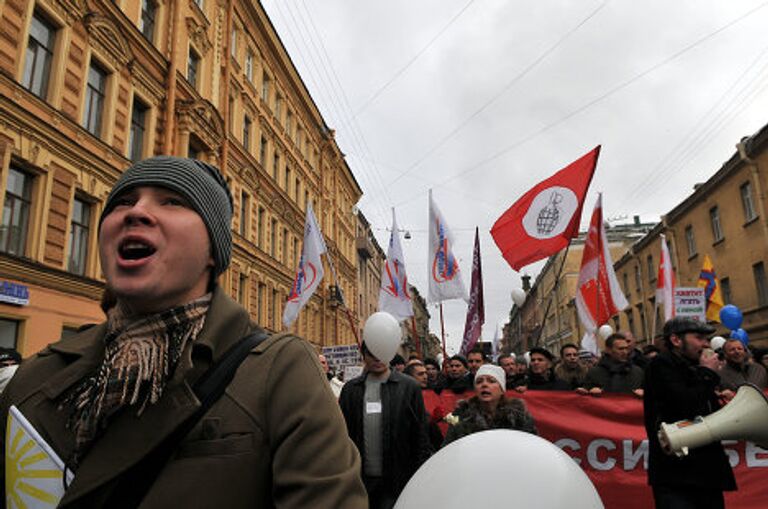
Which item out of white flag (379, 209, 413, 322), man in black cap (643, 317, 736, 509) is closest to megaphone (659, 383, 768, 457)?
man in black cap (643, 317, 736, 509)

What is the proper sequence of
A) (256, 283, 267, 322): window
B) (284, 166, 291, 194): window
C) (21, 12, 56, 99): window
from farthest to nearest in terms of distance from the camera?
(284, 166, 291, 194): window < (256, 283, 267, 322): window < (21, 12, 56, 99): window

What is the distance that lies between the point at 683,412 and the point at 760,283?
835 inches

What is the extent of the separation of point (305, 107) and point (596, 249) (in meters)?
23.9

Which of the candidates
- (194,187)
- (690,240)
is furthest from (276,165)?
(194,187)

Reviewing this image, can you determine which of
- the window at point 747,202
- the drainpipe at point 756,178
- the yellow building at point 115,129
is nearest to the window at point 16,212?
the yellow building at point 115,129

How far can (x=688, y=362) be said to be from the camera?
377 centimetres

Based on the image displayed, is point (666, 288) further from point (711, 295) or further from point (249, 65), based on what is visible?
point (249, 65)

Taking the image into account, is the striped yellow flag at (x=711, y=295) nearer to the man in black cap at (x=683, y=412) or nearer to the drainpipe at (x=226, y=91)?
the man in black cap at (x=683, y=412)

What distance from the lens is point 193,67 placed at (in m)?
18.0

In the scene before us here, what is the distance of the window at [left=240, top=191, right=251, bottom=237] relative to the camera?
833 inches

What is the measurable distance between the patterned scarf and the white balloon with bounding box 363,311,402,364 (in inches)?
146

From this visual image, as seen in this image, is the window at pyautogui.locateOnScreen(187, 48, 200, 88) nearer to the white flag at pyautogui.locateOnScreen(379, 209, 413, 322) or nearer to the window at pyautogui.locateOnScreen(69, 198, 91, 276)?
the window at pyautogui.locateOnScreen(69, 198, 91, 276)

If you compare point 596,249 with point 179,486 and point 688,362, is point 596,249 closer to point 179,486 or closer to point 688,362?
point 688,362

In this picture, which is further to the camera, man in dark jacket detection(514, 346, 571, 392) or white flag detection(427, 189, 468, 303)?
white flag detection(427, 189, 468, 303)
